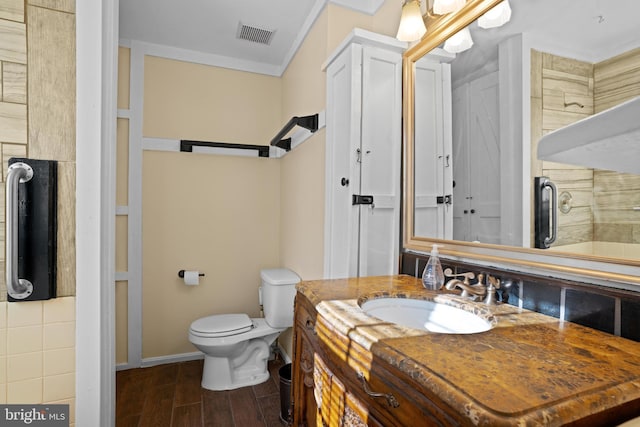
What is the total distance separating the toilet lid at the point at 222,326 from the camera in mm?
2158

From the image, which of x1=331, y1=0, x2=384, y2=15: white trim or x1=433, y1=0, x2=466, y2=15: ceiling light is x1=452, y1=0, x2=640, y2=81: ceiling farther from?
x1=331, y1=0, x2=384, y2=15: white trim

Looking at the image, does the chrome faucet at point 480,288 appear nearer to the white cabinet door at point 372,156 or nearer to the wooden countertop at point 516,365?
the wooden countertop at point 516,365

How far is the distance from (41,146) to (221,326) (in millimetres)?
1562

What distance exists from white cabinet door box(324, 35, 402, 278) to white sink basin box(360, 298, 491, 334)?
18.6 inches

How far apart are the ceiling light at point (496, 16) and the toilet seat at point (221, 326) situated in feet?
7.25

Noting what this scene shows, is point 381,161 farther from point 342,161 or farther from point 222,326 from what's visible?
point 222,326

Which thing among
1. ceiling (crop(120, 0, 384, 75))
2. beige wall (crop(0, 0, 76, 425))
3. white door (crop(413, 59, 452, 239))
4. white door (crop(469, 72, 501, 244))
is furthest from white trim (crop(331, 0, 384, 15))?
beige wall (crop(0, 0, 76, 425))

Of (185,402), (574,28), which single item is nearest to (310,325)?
(574,28)

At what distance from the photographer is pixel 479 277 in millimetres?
1061

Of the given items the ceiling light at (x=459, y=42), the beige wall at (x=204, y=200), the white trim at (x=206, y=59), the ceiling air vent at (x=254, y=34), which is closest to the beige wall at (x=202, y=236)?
the beige wall at (x=204, y=200)

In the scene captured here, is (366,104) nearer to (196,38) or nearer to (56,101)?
(56,101)

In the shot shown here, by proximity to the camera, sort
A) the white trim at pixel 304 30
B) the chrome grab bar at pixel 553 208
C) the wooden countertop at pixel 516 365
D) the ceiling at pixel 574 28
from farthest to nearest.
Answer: the white trim at pixel 304 30, the chrome grab bar at pixel 553 208, the ceiling at pixel 574 28, the wooden countertop at pixel 516 365

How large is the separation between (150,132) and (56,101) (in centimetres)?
155

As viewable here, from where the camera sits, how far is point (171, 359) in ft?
A: 8.54
